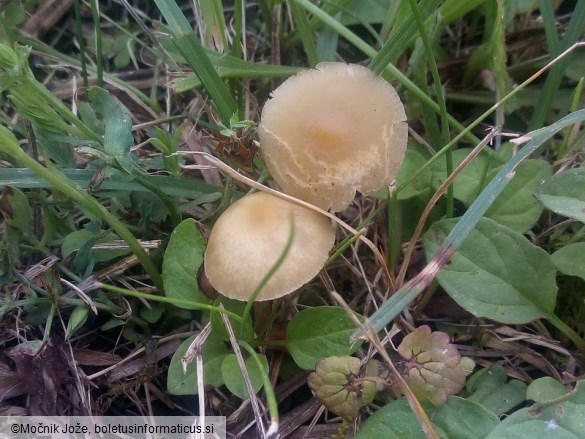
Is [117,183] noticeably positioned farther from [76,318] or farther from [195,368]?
[195,368]

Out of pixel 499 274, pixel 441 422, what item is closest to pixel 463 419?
pixel 441 422

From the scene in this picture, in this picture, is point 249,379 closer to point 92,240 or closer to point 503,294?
point 92,240

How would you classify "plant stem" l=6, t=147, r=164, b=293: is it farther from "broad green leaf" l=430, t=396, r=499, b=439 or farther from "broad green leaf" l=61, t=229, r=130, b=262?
"broad green leaf" l=430, t=396, r=499, b=439

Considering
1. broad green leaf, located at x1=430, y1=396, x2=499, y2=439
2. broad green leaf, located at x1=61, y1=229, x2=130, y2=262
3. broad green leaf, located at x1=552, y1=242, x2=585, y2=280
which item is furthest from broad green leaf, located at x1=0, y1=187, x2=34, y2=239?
broad green leaf, located at x1=552, y1=242, x2=585, y2=280

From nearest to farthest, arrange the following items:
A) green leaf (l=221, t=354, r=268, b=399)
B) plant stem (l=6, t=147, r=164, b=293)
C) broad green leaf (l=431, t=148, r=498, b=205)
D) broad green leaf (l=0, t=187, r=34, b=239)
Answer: plant stem (l=6, t=147, r=164, b=293) → green leaf (l=221, t=354, r=268, b=399) → broad green leaf (l=0, t=187, r=34, b=239) → broad green leaf (l=431, t=148, r=498, b=205)

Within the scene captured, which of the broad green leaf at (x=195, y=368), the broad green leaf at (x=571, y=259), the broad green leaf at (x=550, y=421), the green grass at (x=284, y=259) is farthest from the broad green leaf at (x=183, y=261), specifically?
the broad green leaf at (x=571, y=259)

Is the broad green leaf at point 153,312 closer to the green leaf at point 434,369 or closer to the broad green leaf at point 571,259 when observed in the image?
the green leaf at point 434,369
